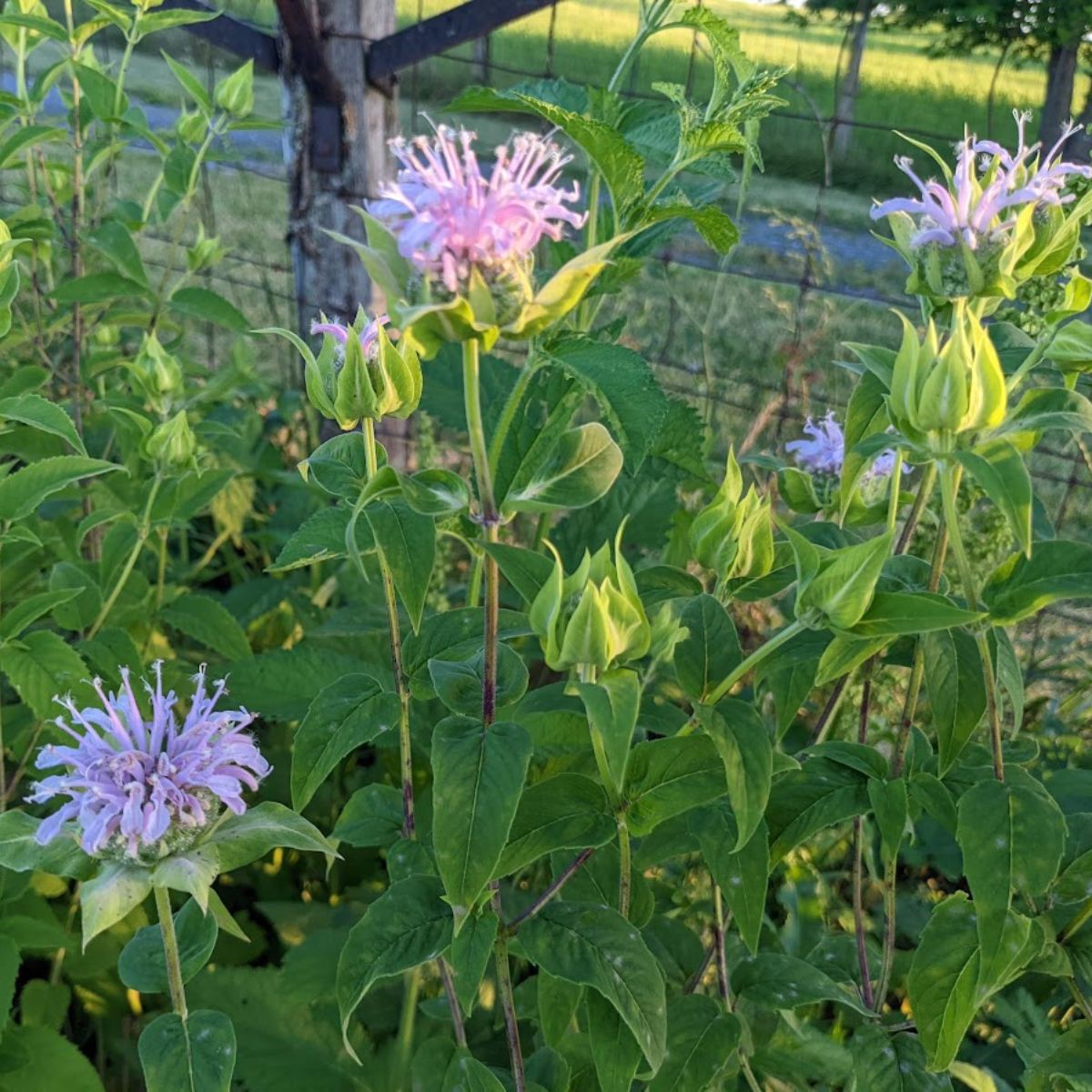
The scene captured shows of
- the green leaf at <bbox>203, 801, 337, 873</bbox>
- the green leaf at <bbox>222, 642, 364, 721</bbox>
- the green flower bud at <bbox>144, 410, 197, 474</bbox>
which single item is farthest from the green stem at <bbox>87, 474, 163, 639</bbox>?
the green leaf at <bbox>203, 801, 337, 873</bbox>

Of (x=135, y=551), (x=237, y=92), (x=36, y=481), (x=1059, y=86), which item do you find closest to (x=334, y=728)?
(x=36, y=481)

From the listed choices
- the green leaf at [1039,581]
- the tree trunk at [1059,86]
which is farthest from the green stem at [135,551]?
the tree trunk at [1059,86]

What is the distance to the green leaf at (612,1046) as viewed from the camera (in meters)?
0.74

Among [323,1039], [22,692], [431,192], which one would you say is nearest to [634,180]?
[431,192]

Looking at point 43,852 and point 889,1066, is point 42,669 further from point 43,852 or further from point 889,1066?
→ point 889,1066

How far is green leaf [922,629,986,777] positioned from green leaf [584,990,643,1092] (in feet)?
0.94

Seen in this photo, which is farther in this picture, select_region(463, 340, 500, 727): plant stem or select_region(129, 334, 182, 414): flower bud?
select_region(129, 334, 182, 414): flower bud

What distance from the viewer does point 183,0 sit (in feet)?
7.84

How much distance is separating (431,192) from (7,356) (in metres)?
1.68

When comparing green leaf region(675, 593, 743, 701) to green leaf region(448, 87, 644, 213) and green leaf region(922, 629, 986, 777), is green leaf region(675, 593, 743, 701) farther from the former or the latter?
green leaf region(448, 87, 644, 213)

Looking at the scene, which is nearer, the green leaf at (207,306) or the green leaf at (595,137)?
the green leaf at (595,137)

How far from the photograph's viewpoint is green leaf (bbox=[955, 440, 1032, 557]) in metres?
0.61

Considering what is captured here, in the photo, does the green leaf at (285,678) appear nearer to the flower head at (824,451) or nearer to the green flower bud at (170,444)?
the green flower bud at (170,444)

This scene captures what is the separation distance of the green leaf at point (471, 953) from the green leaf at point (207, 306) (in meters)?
0.96
